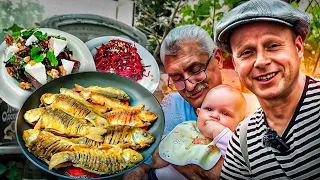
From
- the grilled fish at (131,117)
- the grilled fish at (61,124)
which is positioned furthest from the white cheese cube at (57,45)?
the grilled fish at (131,117)

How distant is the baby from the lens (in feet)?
7.31

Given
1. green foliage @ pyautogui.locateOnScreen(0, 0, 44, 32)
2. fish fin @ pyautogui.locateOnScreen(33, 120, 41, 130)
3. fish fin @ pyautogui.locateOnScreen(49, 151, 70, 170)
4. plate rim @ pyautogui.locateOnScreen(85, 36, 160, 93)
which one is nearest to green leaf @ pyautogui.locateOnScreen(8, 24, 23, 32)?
green foliage @ pyautogui.locateOnScreen(0, 0, 44, 32)

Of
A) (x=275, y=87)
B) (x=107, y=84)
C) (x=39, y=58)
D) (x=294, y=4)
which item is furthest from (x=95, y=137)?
(x=294, y=4)

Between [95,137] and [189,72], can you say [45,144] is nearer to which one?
[95,137]

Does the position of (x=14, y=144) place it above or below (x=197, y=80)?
below

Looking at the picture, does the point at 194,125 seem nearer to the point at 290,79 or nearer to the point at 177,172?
the point at 177,172

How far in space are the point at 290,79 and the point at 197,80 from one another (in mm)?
518

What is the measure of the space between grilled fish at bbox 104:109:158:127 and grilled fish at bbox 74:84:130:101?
0.09 metres

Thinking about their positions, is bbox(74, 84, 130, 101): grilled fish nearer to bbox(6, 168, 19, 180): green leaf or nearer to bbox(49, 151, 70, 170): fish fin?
bbox(49, 151, 70, 170): fish fin

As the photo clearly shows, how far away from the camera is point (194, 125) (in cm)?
236

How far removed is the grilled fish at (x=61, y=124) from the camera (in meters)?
2.29

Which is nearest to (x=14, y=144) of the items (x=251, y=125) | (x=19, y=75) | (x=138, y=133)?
(x=19, y=75)

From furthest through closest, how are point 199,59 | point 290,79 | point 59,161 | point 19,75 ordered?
point 19,75 < point 199,59 < point 59,161 < point 290,79

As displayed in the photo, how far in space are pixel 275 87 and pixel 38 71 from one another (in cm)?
128
